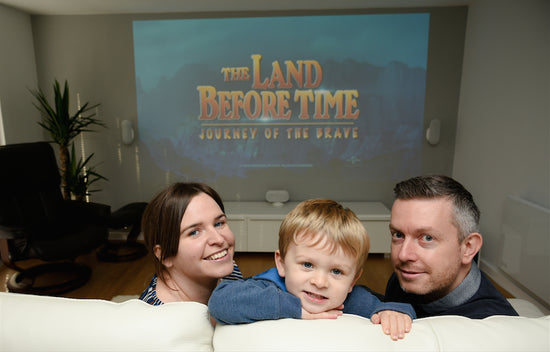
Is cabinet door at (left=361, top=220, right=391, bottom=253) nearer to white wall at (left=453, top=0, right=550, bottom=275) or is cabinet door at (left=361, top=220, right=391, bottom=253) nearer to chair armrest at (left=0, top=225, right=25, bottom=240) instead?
white wall at (left=453, top=0, right=550, bottom=275)

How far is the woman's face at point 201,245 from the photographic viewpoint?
1.03 m

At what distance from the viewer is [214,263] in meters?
1.05

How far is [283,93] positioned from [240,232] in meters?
1.60

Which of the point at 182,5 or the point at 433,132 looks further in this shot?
the point at 433,132

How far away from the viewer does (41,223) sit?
112 inches

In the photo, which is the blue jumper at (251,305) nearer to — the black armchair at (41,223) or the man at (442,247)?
the man at (442,247)

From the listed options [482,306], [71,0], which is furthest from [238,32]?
[482,306]

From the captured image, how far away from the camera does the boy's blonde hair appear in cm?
86

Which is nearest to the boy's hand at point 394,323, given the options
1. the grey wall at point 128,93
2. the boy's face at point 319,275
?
the boy's face at point 319,275

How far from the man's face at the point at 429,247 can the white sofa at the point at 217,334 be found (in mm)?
267

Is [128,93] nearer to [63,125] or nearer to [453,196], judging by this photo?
[63,125]

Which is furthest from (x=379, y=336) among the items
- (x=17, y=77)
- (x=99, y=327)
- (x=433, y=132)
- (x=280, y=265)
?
(x=17, y=77)

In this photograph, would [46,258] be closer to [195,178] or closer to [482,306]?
[195,178]

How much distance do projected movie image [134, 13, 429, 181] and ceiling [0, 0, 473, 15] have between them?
127 mm
